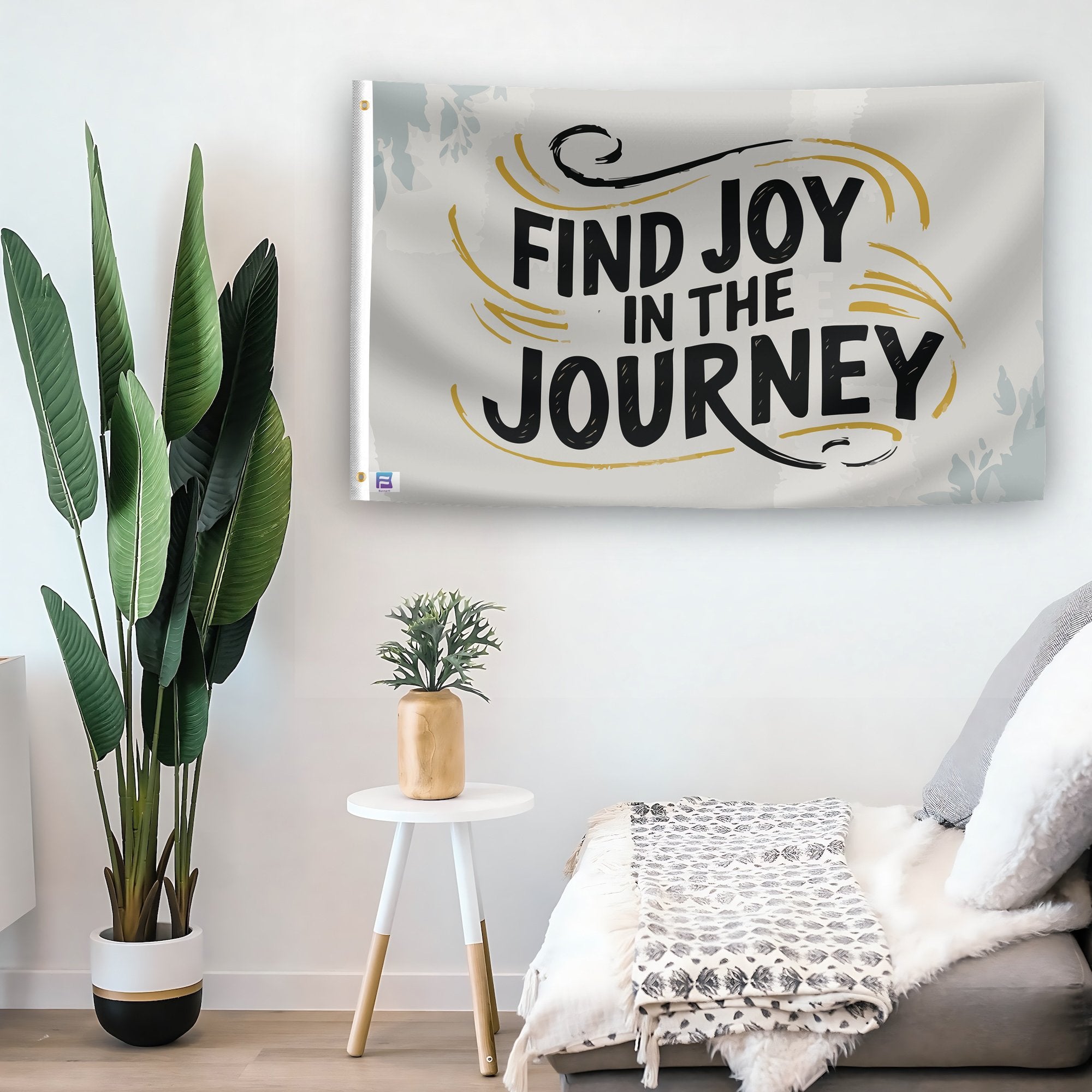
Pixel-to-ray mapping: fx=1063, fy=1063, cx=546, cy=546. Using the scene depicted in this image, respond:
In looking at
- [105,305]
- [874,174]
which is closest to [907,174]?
[874,174]

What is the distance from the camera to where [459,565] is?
229 centimetres

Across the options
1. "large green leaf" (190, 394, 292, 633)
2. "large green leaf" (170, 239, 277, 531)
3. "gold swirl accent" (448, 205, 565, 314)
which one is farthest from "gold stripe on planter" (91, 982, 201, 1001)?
"gold swirl accent" (448, 205, 565, 314)

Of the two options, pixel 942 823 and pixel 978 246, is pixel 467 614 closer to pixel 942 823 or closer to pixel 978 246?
pixel 942 823

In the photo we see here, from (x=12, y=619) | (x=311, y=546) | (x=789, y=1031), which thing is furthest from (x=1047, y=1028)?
(x=12, y=619)

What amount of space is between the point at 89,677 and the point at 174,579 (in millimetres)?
237

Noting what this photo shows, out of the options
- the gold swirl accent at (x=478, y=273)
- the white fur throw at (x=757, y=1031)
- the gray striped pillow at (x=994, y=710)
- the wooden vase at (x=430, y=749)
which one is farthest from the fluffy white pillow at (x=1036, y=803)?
the gold swirl accent at (x=478, y=273)

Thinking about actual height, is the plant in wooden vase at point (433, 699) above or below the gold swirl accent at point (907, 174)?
below

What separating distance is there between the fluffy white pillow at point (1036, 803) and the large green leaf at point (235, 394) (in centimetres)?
141

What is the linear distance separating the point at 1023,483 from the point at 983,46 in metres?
Result: 0.93

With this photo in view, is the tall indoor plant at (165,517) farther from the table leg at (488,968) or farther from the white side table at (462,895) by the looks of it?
the table leg at (488,968)

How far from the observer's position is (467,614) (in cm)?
197

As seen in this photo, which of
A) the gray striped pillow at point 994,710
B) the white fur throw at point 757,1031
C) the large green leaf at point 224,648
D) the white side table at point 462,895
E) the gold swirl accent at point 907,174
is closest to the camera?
the white fur throw at point 757,1031

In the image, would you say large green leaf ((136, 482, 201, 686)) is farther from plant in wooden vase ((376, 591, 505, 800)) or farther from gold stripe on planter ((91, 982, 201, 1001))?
gold stripe on planter ((91, 982, 201, 1001))

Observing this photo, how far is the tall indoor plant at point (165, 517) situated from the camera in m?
1.98
